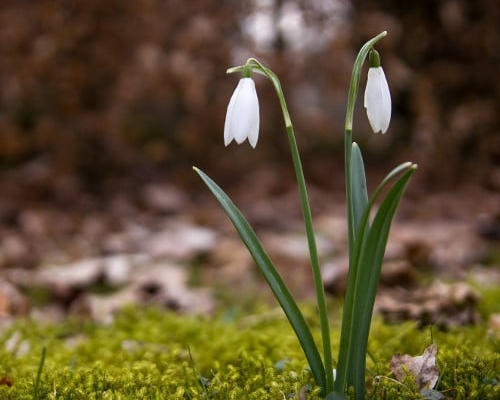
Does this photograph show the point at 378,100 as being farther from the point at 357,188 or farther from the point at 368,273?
the point at 368,273

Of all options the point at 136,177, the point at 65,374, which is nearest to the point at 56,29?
the point at 136,177

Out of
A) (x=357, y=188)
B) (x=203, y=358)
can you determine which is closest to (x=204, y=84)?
(x=203, y=358)

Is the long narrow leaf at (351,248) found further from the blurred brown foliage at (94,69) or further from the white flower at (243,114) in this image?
the blurred brown foliage at (94,69)

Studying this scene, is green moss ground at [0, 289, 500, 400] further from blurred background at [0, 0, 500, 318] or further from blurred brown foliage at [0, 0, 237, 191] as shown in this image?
blurred brown foliage at [0, 0, 237, 191]

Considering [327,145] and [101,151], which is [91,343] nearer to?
[101,151]

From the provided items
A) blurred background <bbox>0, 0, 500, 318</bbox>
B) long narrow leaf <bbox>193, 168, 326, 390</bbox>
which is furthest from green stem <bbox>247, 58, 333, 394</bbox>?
blurred background <bbox>0, 0, 500, 318</bbox>
